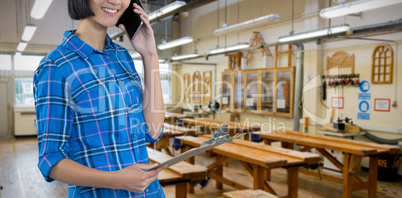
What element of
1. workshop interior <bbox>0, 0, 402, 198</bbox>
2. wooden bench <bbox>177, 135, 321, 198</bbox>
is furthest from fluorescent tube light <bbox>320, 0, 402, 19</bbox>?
wooden bench <bbox>177, 135, 321, 198</bbox>

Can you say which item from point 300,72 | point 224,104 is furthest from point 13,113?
point 300,72

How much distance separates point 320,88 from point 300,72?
0.58m

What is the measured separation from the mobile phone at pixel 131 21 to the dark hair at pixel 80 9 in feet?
0.47

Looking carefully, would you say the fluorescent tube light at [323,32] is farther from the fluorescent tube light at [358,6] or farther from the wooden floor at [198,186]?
the wooden floor at [198,186]

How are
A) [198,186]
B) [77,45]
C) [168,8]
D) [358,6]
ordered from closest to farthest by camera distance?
[77,45] < [358,6] < [198,186] < [168,8]

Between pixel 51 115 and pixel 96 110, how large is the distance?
0.12 metres

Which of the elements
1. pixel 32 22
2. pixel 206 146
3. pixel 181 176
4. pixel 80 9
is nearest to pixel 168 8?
pixel 181 176

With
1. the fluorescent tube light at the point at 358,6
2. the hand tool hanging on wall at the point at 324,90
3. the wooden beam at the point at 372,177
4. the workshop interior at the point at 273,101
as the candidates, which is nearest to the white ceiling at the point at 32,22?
the workshop interior at the point at 273,101

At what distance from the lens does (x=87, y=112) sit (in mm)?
836

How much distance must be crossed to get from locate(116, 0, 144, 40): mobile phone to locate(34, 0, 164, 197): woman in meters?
0.02

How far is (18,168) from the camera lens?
6941 mm

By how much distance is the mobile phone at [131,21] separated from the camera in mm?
990

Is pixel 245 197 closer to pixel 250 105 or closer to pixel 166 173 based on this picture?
pixel 166 173

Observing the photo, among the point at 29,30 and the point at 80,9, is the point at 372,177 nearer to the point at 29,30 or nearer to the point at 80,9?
the point at 80,9
